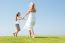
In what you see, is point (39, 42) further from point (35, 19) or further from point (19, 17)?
point (19, 17)

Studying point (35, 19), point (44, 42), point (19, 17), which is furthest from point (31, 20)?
point (44, 42)

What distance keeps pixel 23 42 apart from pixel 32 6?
421cm

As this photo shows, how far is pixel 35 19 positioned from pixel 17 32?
2.83m

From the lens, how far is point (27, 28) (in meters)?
17.3

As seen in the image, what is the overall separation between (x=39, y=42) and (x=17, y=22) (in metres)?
5.87

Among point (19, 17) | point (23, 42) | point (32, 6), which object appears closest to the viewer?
point (23, 42)

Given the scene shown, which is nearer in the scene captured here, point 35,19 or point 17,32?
point 35,19

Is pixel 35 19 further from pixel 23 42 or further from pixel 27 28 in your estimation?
pixel 23 42

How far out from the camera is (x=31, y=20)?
55.7 ft

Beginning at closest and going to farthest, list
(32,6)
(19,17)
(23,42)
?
(23,42), (32,6), (19,17)

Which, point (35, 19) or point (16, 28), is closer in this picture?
point (35, 19)

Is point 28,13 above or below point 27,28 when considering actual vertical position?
above

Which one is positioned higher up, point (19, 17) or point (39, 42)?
point (19, 17)

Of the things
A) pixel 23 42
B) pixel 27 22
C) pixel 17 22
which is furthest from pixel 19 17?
pixel 23 42
